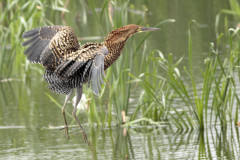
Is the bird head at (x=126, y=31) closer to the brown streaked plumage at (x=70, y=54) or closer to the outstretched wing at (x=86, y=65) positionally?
the brown streaked plumage at (x=70, y=54)

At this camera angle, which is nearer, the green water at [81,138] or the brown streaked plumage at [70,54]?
the brown streaked plumage at [70,54]

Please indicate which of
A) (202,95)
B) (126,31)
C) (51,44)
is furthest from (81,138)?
(126,31)

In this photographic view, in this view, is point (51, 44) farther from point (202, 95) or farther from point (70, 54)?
point (202, 95)

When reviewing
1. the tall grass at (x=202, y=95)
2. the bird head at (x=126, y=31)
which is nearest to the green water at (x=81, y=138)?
the tall grass at (x=202, y=95)

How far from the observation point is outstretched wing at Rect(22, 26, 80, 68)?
20.6ft

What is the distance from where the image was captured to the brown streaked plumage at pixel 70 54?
5.85 meters

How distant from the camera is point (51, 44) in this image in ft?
20.9

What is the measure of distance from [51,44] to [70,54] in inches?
13.9

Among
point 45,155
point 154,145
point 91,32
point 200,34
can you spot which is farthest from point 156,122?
point 91,32

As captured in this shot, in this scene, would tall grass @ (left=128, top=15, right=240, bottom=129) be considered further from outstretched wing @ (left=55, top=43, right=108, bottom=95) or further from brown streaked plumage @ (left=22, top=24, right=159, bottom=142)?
outstretched wing @ (left=55, top=43, right=108, bottom=95)

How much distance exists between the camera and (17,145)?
7.64 m

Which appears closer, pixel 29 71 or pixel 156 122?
pixel 156 122

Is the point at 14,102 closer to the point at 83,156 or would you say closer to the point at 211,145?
the point at 83,156

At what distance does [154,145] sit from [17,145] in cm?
157
